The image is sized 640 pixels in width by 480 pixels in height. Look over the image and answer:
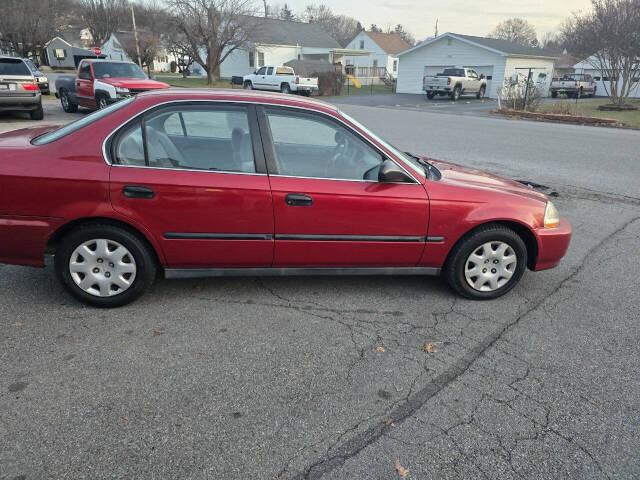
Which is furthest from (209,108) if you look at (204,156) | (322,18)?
(322,18)

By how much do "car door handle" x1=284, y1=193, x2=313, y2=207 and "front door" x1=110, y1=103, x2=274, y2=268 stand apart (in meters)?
0.14

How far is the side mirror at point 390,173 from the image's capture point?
365 centimetres

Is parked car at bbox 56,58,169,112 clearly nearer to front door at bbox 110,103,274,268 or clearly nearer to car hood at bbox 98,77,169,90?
car hood at bbox 98,77,169,90

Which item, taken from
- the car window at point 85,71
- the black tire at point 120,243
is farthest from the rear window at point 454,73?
the black tire at point 120,243

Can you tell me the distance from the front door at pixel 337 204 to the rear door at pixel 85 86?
13416 millimetres

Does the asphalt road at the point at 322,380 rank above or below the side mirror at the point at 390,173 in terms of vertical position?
below

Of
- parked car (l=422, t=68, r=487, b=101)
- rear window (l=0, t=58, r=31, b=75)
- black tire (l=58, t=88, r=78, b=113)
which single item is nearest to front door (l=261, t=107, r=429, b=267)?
rear window (l=0, t=58, r=31, b=75)

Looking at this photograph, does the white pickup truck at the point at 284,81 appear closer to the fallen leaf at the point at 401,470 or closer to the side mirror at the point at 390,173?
the side mirror at the point at 390,173

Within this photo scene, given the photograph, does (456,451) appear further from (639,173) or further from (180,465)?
(639,173)

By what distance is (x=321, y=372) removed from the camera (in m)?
3.03

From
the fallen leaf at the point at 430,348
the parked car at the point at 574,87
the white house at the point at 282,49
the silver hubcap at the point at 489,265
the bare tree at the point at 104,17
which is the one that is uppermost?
the bare tree at the point at 104,17

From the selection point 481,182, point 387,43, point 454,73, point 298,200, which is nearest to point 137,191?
point 298,200

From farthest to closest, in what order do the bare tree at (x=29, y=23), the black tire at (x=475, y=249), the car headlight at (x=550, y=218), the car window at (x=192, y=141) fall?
the bare tree at (x=29, y=23), the car headlight at (x=550, y=218), the black tire at (x=475, y=249), the car window at (x=192, y=141)

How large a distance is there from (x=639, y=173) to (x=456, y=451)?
9.46 metres
